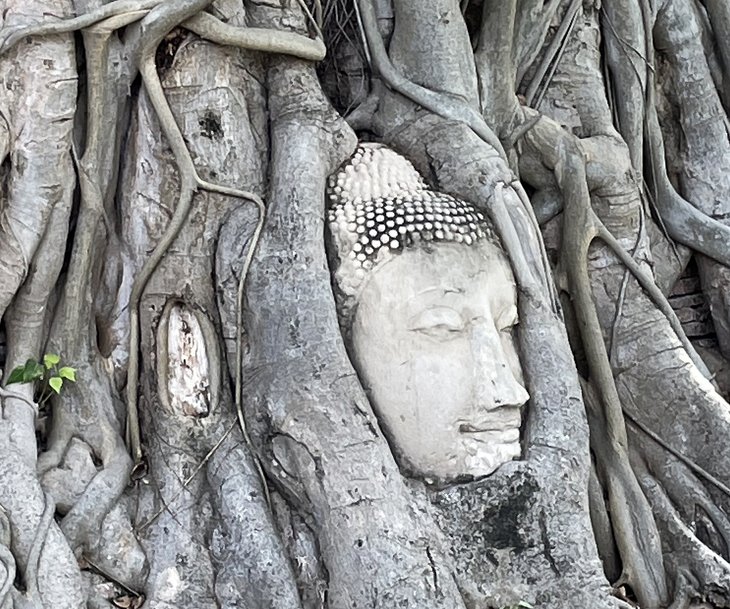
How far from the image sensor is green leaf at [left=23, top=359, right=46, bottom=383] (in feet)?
7.65

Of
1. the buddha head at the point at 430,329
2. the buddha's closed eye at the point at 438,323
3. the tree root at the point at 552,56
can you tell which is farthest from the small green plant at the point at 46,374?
the tree root at the point at 552,56

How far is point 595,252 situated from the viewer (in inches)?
128

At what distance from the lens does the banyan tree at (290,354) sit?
7.39ft

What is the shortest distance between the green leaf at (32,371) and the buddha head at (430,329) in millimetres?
747

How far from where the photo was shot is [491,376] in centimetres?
241

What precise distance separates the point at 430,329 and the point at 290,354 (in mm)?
353

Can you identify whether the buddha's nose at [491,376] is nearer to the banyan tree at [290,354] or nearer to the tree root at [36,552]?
the banyan tree at [290,354]

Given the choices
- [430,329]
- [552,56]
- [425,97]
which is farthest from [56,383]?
[552,56]

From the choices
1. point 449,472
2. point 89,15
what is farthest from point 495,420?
point 89,15

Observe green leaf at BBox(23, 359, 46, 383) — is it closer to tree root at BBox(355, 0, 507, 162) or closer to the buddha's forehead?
the buddha's forehead

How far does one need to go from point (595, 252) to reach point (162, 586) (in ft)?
5.82

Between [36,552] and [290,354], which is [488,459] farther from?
[36,552]

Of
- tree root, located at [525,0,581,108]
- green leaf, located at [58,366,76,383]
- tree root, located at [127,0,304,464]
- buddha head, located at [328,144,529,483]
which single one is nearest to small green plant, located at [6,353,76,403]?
green leaf, located at [58,366,76,383]

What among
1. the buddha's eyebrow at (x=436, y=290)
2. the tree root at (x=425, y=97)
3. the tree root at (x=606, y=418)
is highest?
the tree root at (x=425, y=97)
